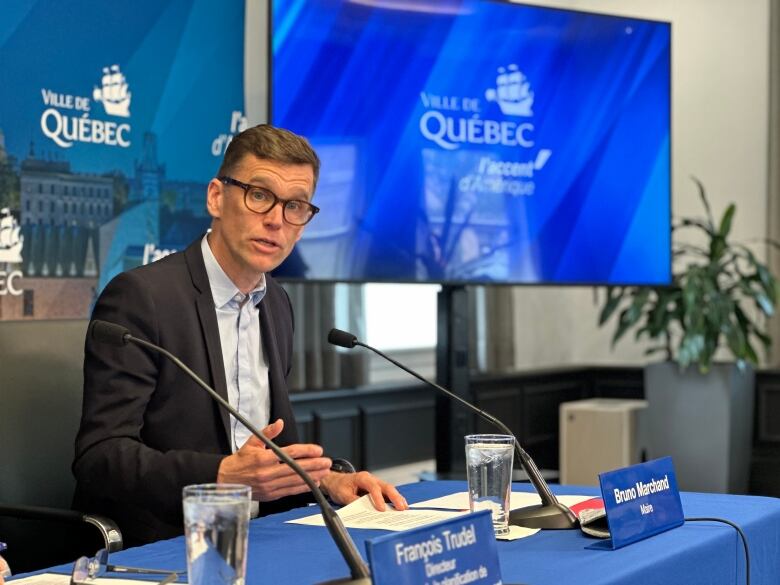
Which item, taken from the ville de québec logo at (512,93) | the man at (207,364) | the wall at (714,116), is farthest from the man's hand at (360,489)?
the wall at (714,116)

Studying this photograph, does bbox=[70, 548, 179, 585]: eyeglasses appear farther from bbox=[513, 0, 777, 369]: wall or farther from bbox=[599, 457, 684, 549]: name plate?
bbox=[513, 0, 777, 369]: wall

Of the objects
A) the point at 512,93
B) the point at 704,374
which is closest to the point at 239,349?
the point at 512,93

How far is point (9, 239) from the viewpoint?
2.97 m

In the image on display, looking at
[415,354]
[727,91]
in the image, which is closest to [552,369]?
[415,354]

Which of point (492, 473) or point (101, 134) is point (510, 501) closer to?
point (492, 473)

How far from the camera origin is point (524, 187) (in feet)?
12.6

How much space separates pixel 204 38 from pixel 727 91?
3.47 m

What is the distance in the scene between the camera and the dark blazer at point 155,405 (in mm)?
1869

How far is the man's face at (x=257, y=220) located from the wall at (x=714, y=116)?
3963 mm

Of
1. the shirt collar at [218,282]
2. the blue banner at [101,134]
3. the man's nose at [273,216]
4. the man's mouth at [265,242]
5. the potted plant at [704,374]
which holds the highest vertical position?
the blue banner at [101,134]

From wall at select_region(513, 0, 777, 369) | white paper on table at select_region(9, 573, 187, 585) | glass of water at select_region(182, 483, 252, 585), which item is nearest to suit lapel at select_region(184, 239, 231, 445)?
white paper on table at select_region(9, 573, 187, 585)

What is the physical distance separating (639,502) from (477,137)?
2274mm

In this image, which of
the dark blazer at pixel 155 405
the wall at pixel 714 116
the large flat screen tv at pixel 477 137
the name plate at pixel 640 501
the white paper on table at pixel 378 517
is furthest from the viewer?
the wall at pixel 714 116

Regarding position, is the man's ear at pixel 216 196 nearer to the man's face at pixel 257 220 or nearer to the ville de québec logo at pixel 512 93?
the man's face at pixel 257 220
